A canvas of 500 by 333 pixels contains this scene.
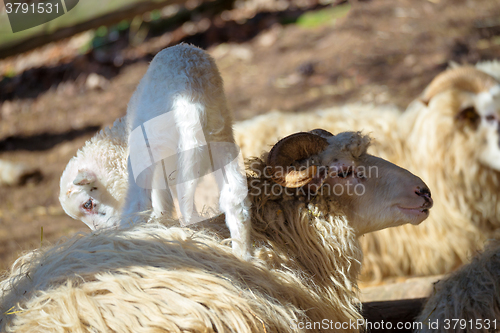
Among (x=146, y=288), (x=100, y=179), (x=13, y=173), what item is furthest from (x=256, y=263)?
(x=13, y=173)

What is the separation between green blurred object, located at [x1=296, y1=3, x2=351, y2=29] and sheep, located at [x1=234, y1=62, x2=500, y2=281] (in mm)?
4665

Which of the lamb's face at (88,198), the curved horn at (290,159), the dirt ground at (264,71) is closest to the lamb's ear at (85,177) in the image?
the lamb's face at (88,198)

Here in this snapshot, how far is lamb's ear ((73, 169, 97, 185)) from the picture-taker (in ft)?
6.72

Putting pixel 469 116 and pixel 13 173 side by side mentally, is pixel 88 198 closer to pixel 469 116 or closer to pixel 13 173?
pixel 469 116

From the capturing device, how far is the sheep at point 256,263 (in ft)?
5.23

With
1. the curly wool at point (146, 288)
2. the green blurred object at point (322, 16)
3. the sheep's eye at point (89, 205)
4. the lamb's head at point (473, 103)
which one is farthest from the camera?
the green blurred object at point (322, 16)

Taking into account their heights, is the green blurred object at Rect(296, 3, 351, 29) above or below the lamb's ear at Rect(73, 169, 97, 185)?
above

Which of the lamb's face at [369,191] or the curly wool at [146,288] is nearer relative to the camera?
the curly wool at [146,288]

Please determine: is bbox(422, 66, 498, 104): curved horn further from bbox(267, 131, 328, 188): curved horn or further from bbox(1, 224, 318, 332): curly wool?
bbox(1, 224, 318, 332): curly wool

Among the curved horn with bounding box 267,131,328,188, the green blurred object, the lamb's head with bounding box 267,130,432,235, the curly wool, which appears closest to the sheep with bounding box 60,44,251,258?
the curly wool

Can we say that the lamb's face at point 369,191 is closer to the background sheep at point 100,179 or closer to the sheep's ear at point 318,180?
the sheep's ear at point 318,180

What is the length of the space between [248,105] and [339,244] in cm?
458

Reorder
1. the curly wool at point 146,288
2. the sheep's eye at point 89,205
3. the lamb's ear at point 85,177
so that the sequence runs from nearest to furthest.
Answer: the curly wool at point 146,288
the lamb's ear at point 85,177
the sheep's eye at point 89,205

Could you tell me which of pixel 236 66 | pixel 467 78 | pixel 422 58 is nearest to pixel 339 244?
pixel 467 78
